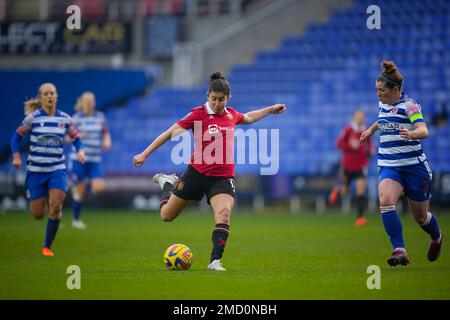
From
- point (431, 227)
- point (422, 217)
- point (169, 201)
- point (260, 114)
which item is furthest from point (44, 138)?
→ point (431, 227)

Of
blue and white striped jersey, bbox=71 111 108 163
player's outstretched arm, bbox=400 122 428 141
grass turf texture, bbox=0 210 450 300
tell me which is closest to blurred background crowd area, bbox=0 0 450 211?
grass turf texture, bbox=0 210 450 300

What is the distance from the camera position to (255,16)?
3070 centimetres

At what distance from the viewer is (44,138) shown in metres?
13.1

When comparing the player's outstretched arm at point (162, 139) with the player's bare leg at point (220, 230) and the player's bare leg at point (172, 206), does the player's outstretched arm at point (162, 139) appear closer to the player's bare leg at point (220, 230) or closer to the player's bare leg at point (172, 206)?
the player's bare leg at point (172, 206)

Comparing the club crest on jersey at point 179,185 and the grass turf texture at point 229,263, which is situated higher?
the club crest on jersey at point 179,185

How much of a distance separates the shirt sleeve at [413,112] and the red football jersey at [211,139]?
213 centimetres

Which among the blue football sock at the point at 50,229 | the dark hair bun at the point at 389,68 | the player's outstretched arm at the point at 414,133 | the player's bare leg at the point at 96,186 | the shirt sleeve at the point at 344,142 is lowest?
the blue football sock at the point at 50,229

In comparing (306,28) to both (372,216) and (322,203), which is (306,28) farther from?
(372,216)

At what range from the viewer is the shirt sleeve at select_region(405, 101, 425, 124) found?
35.0ft

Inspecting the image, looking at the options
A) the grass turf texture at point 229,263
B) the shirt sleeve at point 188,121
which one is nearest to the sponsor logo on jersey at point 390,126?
the grass turf texture at point 229,263

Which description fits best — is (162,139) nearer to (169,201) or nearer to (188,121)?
(188,121)

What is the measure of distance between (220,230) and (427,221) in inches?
101

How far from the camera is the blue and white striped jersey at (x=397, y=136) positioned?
1088 cm

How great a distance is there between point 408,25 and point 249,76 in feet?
17.5
